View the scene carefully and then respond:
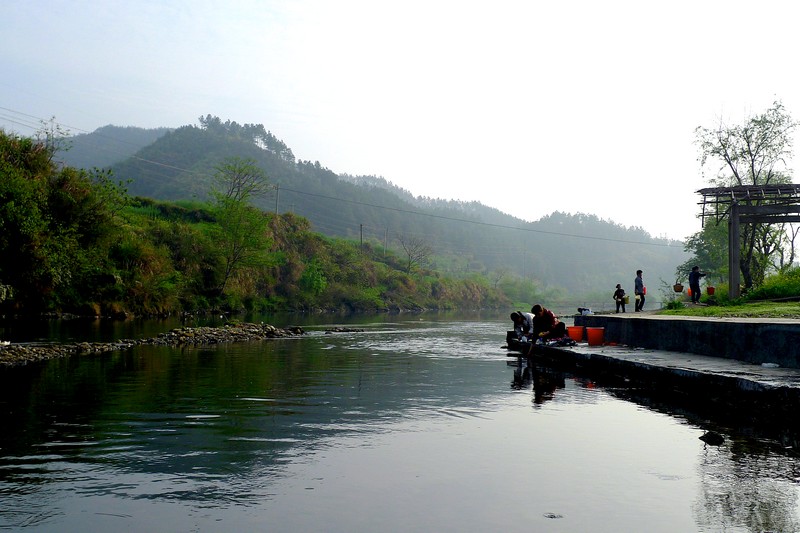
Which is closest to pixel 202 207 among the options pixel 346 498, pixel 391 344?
pixel 391 344

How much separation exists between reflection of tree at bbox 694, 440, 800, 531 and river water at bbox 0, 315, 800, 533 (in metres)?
0.03

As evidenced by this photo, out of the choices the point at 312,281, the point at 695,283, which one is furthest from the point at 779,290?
the point at 312,281

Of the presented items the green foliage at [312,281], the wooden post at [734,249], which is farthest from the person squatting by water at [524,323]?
the green foliage at [312,281]

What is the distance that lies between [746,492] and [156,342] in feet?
80.8

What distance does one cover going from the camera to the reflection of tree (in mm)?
6652

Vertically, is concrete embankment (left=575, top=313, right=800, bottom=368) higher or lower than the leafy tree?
lower

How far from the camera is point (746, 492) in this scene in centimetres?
761

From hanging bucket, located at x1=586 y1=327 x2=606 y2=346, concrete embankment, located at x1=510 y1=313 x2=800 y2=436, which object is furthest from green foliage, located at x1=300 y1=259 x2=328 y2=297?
concrete embankment, located at x1=510 y1=313 x2=800 y2=436

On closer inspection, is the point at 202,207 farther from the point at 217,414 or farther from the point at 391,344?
the point at 217,414

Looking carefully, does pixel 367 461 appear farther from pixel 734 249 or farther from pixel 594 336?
pixel 734 249

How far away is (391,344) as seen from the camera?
30766 mm

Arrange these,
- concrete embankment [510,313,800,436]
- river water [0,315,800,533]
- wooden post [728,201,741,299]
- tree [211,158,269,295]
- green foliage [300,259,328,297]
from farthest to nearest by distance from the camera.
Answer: green foliage [300,259,328,297] → tree [211,158,269,295] → wooden post [728,201,741,299] → concrete embankment [510,313,800,436] → river water [0,315,800,533]

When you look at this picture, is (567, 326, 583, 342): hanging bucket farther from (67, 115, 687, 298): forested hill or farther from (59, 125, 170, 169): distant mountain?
(59, 125, 170, 169): distant mountain

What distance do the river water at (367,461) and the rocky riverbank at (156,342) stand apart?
4460 millimetres
